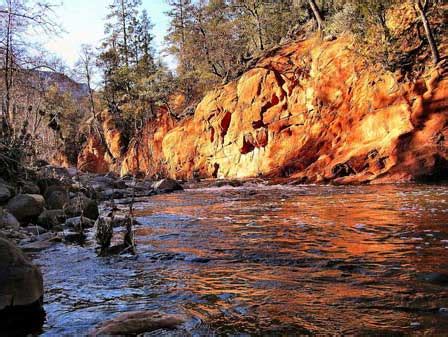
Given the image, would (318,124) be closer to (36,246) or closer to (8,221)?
(8,221)

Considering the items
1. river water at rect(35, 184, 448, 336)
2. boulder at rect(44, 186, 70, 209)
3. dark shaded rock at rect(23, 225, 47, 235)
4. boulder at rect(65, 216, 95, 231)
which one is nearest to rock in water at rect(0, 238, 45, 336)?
river water at rect(35, 184, 448, 336)

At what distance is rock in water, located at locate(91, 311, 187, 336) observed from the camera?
3570 mm

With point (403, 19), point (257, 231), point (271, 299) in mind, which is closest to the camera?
point (271, 299)

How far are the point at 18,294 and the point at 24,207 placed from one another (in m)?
6.48

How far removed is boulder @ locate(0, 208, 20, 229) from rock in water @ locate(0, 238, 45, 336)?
15.6 feet

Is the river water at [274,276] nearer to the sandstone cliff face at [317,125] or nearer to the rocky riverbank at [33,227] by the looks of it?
the rocky riverbank at [33,227]

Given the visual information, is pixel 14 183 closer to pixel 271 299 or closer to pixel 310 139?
pixel 271 299

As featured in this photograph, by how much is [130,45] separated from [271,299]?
43.7 meters

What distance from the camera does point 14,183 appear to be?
11.8 meters

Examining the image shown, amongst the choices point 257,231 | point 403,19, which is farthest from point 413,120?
point 257,231

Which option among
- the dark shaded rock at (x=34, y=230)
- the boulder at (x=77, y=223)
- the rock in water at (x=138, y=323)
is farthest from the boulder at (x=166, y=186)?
the rock in water at (x=138, y=323)

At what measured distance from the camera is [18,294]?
3.81 meters


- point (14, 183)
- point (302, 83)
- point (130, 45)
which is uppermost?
point (130, 45)

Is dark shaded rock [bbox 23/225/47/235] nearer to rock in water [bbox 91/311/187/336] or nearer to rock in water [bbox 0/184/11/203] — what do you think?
rock in water [bbox 0/184/11/203]
